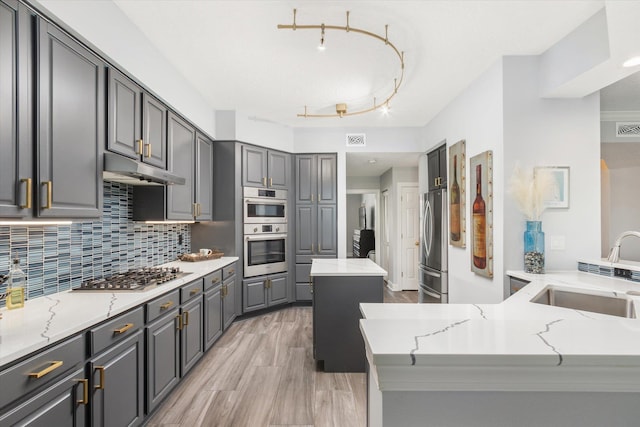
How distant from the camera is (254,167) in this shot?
4.45 meters

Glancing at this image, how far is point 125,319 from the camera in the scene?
1.79 meters

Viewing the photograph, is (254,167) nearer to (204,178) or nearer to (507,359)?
(204,178)

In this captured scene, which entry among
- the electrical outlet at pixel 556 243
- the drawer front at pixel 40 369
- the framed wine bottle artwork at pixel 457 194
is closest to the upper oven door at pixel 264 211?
the framed wine bottle artwork at pixel 457 194

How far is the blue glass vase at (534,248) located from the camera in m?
2.56

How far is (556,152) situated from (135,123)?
130 inches

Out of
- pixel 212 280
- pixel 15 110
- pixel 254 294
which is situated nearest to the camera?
pixel 15 110

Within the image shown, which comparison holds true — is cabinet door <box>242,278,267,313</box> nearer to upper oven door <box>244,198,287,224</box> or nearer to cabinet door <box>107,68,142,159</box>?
upper oven door <box>244,198,287,224</box>

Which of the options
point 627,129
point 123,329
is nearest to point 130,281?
point 123,329

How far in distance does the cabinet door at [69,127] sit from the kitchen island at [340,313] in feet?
5.63

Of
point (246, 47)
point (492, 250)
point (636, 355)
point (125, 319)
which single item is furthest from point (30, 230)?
point (492, 250)

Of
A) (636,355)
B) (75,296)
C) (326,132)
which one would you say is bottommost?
(75,296)

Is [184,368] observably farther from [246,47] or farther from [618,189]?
[618,189]

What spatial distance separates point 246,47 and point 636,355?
2.88m

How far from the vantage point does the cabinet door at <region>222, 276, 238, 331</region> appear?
3607 millimetres
